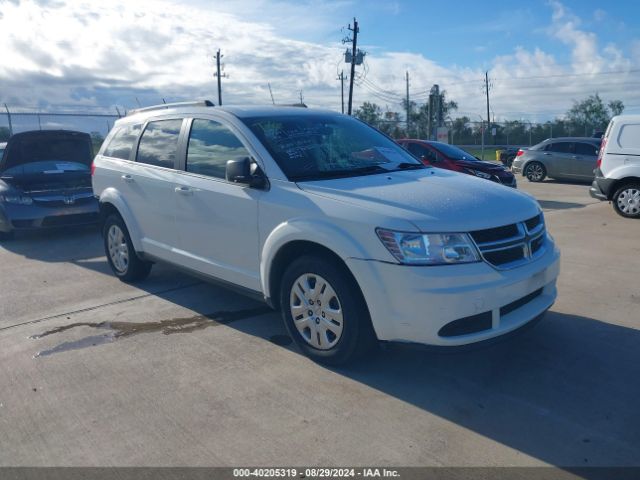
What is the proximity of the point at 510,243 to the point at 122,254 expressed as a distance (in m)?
4.17

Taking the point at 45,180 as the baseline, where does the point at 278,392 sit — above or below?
below

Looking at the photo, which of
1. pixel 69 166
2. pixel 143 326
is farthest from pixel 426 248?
pixel 69 166

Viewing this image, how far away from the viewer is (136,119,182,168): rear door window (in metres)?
5.27

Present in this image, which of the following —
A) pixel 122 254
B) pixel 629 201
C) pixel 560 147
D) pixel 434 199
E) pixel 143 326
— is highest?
pixel 560 147

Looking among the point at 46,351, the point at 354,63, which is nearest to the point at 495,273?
the point at 46,351

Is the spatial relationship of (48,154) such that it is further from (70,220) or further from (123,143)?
(123,143)

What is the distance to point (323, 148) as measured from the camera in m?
4.61

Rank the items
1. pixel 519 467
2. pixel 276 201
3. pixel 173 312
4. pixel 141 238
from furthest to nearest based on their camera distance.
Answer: pixel 141 238
pixel 173 312
pixel 276 201
pixel 519 467

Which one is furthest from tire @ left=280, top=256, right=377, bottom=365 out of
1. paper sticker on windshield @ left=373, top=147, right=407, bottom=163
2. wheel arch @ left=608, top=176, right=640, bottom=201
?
wheel arch @ left=608, top=176, right=640, bottom=201

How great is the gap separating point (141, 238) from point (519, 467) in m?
4.16

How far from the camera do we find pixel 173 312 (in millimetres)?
5250

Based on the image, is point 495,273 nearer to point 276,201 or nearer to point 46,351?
point 276,201

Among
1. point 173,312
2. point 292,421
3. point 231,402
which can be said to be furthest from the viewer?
point 173,312

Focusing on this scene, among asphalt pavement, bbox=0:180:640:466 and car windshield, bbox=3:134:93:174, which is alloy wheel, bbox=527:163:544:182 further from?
car windshield, bbox=3:134:93:174
